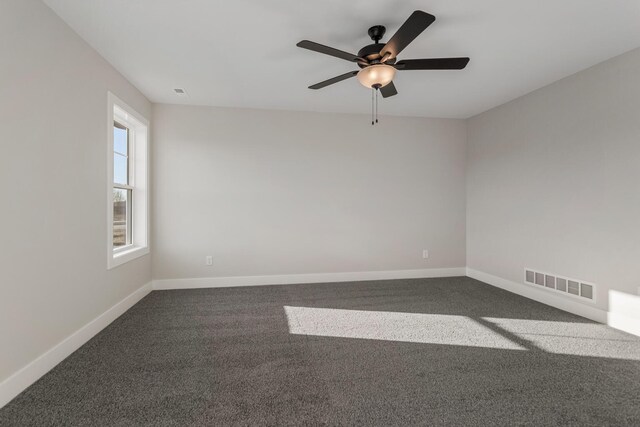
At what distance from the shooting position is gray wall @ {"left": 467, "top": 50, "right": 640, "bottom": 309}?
2809 millimetres

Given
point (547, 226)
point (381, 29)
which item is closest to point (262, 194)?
point (381, 29)

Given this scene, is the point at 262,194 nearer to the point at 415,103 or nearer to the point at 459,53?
the point at 415,103

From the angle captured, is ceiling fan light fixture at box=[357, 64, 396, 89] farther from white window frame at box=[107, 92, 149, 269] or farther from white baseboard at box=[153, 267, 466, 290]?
white baseboard at box=[153, 267, 466, 290]

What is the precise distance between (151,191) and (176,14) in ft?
8.21

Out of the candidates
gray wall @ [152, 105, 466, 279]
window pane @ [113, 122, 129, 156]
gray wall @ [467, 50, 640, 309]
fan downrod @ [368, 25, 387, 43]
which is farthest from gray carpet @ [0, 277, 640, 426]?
fan downrod @ [368, 25, 387, 43]

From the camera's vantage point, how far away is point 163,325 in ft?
9.59

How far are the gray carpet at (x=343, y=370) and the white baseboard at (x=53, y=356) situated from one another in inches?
2.5

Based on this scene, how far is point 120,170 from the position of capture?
3.62 meters

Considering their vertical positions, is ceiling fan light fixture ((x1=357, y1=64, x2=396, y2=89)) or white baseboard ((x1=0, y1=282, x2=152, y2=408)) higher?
ceiling fan light fixture ((x1=357, y1=64, x2=396, y2=89))

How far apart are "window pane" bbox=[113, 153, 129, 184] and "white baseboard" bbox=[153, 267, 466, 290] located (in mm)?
1388

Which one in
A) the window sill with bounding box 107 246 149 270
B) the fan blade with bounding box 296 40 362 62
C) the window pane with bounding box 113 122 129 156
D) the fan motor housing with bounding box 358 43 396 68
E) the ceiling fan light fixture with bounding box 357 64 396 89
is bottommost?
the window sill with bounding box 107 246 149 270

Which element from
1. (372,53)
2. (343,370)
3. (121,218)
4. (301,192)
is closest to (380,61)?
(372,53)

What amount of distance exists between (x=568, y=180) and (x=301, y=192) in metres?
3.14

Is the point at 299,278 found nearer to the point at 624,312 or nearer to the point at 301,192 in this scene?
the point at 301,192
